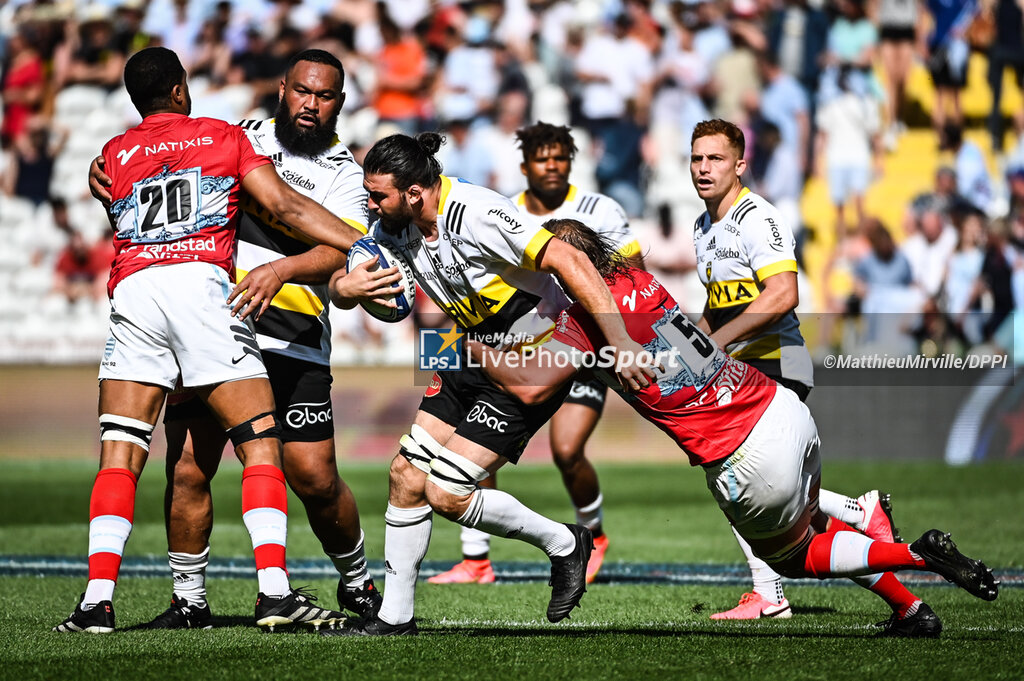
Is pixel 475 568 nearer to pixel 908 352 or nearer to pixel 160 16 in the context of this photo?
pixel 908 352

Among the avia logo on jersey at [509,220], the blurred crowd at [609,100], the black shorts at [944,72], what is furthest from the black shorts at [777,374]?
the black shorts at [944,72]

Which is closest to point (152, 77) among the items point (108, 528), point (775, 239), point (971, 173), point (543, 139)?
point (108, 528)

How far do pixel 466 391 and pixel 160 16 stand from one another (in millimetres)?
15357

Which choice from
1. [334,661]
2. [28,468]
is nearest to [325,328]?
[334,661]

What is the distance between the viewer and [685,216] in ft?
54.9

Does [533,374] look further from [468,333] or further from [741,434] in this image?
[741,434]

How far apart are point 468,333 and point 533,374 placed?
0.42 metres

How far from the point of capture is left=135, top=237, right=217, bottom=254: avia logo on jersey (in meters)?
5.39

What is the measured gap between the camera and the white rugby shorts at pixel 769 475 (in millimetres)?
5074

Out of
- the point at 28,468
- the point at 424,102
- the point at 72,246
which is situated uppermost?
the point at 424,102

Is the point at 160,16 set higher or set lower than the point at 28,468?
higher

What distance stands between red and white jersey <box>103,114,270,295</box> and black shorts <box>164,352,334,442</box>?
0.71 metres

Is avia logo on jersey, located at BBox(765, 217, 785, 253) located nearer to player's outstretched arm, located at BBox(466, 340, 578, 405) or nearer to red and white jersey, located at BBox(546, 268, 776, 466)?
red and white jersey, located at BBox(546, 268, 776, 466)

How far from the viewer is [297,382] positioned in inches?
237
